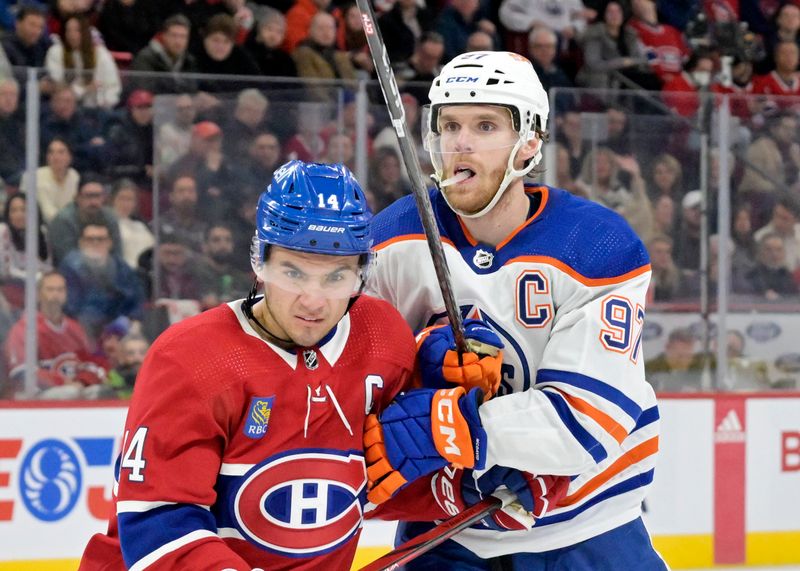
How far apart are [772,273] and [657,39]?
103 inches

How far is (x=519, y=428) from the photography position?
7.36 ft

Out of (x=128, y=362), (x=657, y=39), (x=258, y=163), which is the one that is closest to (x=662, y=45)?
(x=657, y=39)

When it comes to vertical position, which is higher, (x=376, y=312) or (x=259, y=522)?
(x=376, y=312)

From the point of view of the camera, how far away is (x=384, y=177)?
4.73 metres

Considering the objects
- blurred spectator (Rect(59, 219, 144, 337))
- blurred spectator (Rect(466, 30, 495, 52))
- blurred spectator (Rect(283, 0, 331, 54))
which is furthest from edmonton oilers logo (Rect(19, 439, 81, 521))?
blurred spectator (Rect(466, 30, 495, 52))

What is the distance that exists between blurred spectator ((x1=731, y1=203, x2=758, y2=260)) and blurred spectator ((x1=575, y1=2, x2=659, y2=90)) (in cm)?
189

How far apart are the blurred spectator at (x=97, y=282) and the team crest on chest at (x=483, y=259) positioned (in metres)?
2.31

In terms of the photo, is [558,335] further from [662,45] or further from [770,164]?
[662,45]

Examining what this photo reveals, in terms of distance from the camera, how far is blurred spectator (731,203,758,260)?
16.8 feet

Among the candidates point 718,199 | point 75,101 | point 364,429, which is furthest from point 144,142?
point 364,429

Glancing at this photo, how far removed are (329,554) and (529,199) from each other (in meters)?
0.80

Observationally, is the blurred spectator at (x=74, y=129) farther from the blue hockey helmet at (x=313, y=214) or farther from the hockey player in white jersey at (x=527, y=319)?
the blue hockey helmet at (x=313, y=214)

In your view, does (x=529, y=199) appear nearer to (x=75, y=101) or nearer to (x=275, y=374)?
(x=275, y=374)

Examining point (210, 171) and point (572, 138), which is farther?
point (572, 138)
